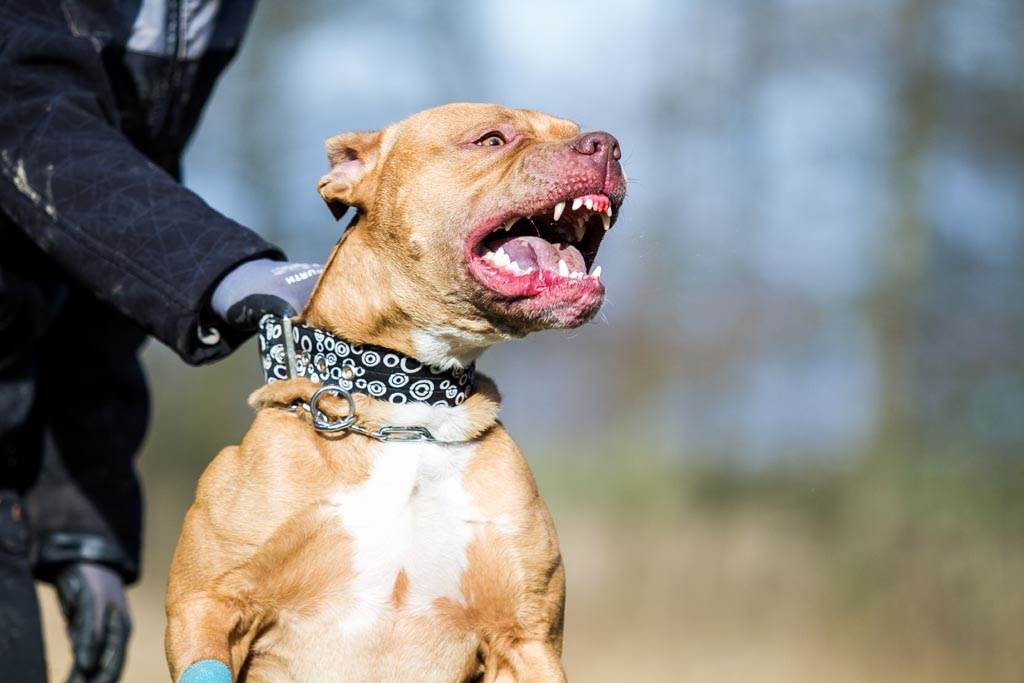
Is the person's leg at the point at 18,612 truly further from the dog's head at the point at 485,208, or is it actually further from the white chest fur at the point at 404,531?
the dog's head at the point at 485,208

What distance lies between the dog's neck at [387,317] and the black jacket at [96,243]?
0.23 metres

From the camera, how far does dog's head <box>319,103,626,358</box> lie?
295 cm

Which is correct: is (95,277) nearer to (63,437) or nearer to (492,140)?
(492,140)

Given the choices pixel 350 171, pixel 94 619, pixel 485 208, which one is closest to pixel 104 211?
pixel 350 171

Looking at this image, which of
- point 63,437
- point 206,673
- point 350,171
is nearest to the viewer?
point 206,673

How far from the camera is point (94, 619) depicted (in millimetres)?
4133

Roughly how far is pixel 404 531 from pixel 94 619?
1.63m

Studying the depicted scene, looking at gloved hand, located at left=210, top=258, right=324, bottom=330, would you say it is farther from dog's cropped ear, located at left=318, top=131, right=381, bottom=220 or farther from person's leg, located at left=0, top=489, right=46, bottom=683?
person's leg, located at left=0, top=489, right=46, bottom=683

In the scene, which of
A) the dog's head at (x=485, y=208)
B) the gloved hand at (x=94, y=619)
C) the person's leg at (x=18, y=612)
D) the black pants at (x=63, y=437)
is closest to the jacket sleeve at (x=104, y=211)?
the dog's head at (x=485, y=208)

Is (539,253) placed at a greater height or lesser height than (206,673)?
greater

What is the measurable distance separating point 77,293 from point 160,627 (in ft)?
19.7

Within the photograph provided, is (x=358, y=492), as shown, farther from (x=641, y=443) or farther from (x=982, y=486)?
(x=641, y=443)

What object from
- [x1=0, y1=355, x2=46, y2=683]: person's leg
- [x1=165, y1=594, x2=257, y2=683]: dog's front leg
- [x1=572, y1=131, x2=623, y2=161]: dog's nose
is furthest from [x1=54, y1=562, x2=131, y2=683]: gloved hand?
[x1=572, y1=131, x2=623, y2=161]: dog's nose

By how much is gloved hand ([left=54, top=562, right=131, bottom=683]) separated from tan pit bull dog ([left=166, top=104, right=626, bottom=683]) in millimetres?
1340
